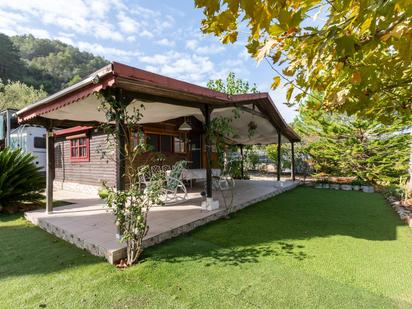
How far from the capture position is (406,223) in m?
5.11

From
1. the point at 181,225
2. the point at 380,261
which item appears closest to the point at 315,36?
the point at 380,261

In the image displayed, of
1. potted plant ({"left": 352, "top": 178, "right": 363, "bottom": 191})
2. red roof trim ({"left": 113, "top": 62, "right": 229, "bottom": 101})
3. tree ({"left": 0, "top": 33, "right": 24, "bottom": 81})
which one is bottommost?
potted plant ({"left": 352, "top": 178, "right": 363, "bottom": 191})

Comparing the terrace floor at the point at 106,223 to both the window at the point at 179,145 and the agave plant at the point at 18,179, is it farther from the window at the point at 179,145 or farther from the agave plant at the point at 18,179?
the window at the point at 179,145

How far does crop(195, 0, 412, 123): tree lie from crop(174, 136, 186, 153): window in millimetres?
Answer: 8171

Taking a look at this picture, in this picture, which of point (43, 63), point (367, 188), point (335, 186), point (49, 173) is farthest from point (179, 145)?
point (43, 63)

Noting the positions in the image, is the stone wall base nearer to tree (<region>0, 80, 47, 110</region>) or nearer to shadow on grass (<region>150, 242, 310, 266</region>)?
shadow on grass (<region>150, 242, 310, 266</region>)

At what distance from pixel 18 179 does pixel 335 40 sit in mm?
7462

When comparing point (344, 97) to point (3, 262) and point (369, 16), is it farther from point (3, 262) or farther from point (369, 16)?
point (3, 262)

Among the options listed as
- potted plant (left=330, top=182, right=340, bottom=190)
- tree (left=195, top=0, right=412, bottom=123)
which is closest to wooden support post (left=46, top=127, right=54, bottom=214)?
tree (left=195, top=0, right=412, bottom=123)

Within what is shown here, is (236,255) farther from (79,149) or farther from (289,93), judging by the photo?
(79,149)

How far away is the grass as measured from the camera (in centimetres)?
246

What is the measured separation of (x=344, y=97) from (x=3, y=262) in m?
4.51

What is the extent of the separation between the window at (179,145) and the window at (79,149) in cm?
341

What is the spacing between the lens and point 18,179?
618 cm
